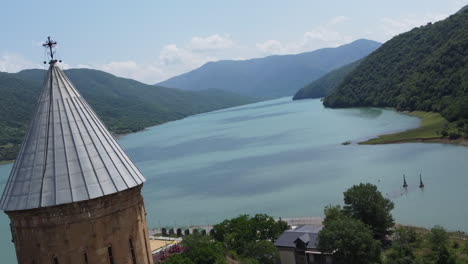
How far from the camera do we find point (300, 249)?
2891 centimetres

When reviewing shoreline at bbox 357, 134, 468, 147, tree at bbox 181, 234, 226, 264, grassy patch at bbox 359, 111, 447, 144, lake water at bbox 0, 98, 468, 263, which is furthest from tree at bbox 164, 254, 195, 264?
grassy patch at bbox 359, 111, 447, 144

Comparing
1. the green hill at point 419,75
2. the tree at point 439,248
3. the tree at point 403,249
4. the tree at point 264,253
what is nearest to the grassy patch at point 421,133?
the green hill at point 419,75

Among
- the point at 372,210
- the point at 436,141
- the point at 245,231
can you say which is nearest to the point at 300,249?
the point at 245,231

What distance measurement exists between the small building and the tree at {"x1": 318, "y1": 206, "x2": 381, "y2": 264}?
1347mm

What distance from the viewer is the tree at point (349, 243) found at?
2572 centimetres

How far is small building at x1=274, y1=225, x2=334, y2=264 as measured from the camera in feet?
92.6

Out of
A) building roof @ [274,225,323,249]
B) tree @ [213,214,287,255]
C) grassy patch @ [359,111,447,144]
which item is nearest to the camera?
building roof @ [274,225,323,249]

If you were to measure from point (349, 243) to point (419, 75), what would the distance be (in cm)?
10753

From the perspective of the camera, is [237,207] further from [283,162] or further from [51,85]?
[51,85]

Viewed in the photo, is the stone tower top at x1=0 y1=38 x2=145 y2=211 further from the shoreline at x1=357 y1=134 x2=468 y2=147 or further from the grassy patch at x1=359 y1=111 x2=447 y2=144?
the grassy patch at x1=359 y1=111 x2=447 y2=144

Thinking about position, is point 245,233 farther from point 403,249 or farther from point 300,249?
point 403,249

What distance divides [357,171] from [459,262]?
108ft

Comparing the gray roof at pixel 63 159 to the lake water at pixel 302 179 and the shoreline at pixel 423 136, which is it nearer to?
the lake water at pixel 302 179

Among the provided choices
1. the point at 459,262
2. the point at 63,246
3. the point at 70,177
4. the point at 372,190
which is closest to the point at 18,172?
the point at 70,177
